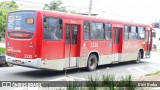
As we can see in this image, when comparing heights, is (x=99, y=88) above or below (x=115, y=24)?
below

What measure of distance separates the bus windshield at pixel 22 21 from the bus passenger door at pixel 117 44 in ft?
21.3

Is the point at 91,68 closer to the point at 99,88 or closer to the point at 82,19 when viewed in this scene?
the point at 82,19

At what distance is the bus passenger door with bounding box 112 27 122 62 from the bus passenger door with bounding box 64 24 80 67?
3.90m

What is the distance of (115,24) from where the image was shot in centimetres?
1744

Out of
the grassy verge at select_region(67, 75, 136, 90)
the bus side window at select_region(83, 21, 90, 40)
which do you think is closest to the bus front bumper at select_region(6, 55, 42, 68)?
the bus side window at select_region(83, 21, 90, 40)

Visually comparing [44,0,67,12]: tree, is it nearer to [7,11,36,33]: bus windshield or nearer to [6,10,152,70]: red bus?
[6,10,152,70]: red bus

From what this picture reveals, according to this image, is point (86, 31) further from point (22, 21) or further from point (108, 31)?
point (22, 21)

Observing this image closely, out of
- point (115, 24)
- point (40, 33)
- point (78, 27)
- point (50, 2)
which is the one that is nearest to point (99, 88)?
point (40, 33)

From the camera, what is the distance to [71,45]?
1393cm

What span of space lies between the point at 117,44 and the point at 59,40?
5.85 meters

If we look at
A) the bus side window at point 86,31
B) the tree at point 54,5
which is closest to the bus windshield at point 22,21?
the bus side window at point 86,31

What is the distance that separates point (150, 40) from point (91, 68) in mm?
8679

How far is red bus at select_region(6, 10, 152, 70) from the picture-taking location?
1216 centimetres

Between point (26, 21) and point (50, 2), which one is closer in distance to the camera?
point (26, 21)
